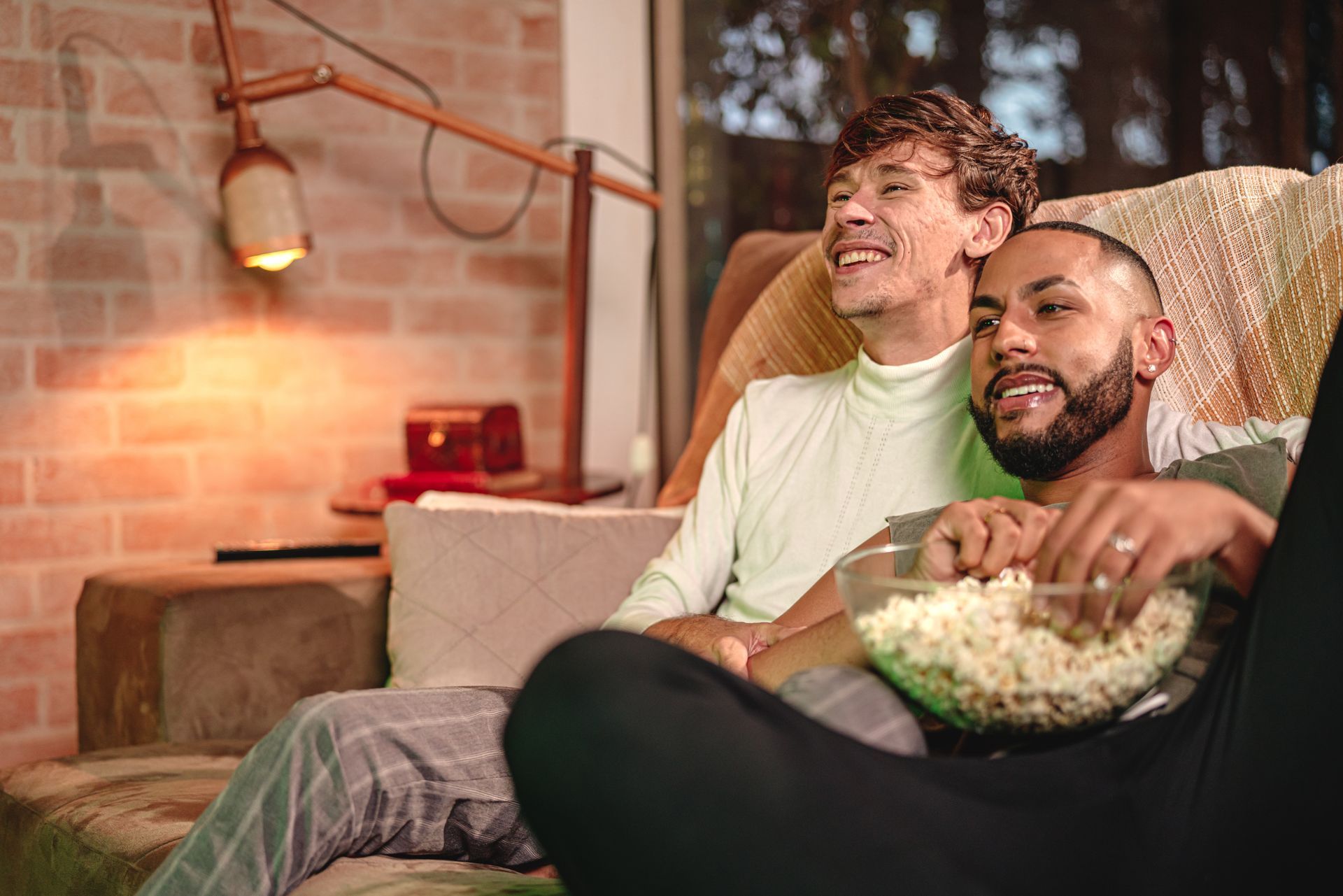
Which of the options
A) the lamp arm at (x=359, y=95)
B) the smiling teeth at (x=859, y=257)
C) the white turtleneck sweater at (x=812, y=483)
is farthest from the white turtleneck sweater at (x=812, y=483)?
the lamp arm at (x=359, y=95)

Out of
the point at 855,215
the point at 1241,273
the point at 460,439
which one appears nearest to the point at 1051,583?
the point at 1241,273

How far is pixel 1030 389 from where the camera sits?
1.19 m

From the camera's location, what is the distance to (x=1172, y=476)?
1051 mm

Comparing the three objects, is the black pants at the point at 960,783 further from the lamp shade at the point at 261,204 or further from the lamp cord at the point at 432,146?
the lamp cord at the point at 432,146

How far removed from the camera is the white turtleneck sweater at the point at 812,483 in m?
1.48

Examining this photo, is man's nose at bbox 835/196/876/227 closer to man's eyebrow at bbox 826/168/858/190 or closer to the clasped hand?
man's eyebrow at bbox 826/168/858/190

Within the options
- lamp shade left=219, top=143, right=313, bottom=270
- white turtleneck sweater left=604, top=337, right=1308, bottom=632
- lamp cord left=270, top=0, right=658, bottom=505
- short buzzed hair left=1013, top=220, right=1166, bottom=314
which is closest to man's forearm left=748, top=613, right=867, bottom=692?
white turtleneck sweater left=604, top=337, right=1308, bottom=632

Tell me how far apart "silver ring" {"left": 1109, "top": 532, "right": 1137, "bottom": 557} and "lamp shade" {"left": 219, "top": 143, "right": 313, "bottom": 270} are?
1.75m

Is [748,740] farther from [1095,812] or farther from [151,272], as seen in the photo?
[151,272]

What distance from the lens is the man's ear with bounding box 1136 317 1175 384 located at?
1.21 meters

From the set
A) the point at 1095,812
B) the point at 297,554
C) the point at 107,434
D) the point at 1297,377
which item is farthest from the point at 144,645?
the point at 1297,377

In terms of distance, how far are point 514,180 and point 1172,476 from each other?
2016 millimetres

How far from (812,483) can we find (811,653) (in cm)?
52

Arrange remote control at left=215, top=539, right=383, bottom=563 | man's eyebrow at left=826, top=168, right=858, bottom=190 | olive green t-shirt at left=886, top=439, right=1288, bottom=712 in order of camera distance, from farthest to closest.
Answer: remote control at left=215, top=539, right=383, bottom=563, man's eyebrow at left=826, top=168, right=858, bottom=190, olive green t-shirt at left=886, top=439, right=1288, bottom=712
